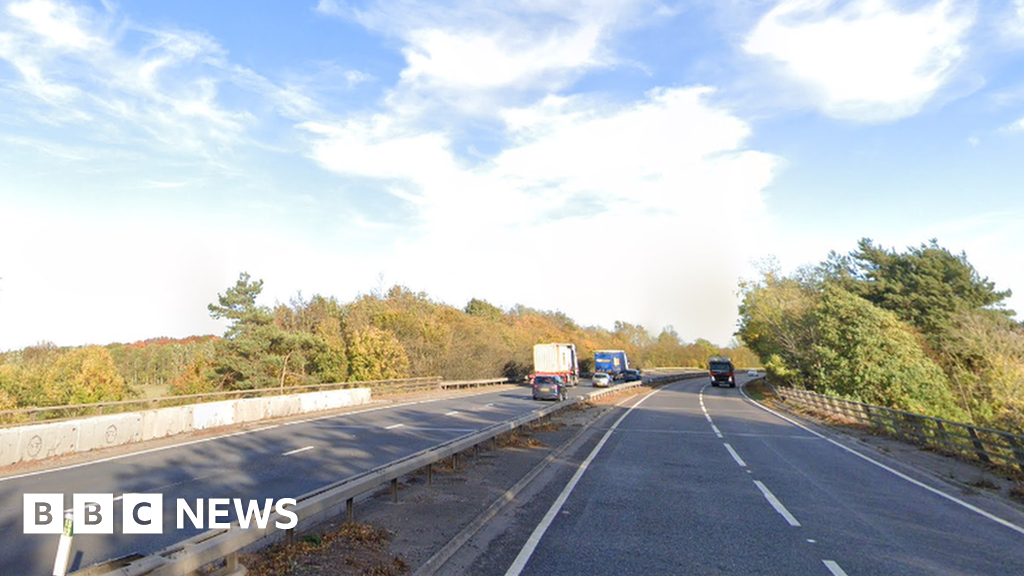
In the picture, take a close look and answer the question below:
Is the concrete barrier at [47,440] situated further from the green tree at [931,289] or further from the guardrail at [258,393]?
the green tree at [931,289]

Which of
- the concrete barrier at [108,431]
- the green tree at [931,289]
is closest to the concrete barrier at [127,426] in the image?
the concrete barrier at [108,431]

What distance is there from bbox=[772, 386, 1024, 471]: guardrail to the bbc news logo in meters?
16.1

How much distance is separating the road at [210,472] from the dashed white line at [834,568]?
27.9 feet

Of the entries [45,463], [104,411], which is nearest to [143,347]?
[104,411]

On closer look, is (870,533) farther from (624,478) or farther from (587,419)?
(587,419)

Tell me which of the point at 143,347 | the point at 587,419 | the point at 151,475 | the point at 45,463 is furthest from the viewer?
the point at 143,347

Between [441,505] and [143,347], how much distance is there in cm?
10621

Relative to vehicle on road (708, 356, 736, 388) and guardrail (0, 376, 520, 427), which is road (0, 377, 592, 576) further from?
vehicle on road (708, 356, 736, 388)

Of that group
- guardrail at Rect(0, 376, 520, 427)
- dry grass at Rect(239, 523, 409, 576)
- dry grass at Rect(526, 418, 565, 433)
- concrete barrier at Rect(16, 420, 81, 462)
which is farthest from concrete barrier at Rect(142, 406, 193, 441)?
dry grass at Rect(239, 523, 409, 576)

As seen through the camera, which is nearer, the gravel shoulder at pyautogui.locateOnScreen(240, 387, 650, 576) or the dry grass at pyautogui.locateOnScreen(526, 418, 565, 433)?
the gravel shoulder at pyautogui.locateOnScreen(240, 387, 650, 576)

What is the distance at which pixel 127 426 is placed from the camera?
18.9m

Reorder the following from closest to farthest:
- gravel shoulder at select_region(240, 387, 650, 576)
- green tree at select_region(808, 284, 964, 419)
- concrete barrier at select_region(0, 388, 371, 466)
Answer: gravel shoulder at select_region(240, 387, 650, 576) → concrete barrier at select_region(0, 388, 371, 466) → green tree at select_region(808, 284, 964, 419)

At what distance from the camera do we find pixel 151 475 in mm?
13023

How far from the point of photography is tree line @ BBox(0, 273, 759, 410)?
4244 cm
